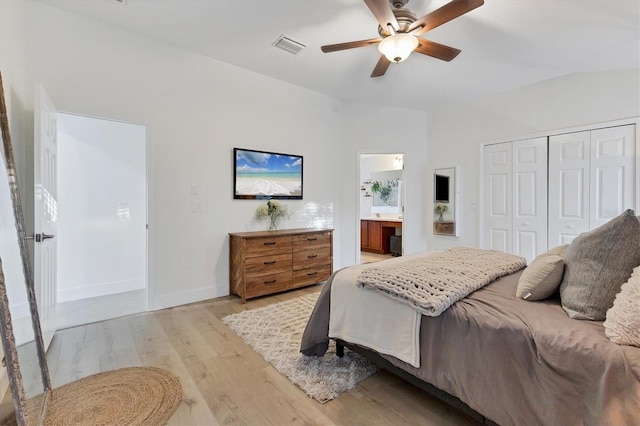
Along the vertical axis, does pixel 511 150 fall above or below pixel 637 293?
above

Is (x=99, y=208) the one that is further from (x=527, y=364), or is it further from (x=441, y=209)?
(x=441, y=209)

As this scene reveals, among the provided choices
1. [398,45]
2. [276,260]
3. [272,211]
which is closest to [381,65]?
[398,45]

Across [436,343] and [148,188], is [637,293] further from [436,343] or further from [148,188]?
[148,188]

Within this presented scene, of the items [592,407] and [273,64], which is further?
[273,64]

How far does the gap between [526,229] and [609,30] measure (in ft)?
7.71

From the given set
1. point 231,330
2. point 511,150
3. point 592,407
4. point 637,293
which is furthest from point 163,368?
point 511,150

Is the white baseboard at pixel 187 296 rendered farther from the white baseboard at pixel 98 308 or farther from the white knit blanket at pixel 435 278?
the white knit blanket at pixel 435 278

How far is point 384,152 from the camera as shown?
198 inches

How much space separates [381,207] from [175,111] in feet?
17.7

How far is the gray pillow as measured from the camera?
1.24 m

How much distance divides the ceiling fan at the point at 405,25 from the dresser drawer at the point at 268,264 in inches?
90.9

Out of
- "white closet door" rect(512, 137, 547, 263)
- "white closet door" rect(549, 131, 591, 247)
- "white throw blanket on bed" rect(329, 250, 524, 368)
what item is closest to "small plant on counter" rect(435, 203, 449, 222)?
"white closet door" rect(512, 137, 547, 263)

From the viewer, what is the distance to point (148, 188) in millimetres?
3145

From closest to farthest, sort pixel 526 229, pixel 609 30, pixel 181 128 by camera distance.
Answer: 1. pixel 609 30
2. pixel 181 128
3. pixel 526 229
